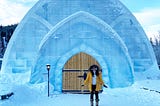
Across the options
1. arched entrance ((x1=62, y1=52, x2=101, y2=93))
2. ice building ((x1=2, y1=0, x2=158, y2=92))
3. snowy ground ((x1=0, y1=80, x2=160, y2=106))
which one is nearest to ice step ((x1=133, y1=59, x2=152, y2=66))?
ice building ((x1=2, y1=0, x2=158, y2=92))

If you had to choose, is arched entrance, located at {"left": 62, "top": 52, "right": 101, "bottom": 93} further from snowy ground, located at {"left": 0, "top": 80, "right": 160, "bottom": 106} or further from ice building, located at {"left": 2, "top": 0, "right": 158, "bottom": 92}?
snowy ground, located at {"left": 0, "top": 80, "right": 160, "bottom": 106}

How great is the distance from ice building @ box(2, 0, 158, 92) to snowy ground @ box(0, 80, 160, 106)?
146 cm

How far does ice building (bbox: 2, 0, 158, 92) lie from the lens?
1733 centimetres

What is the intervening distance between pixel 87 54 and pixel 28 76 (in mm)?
3324

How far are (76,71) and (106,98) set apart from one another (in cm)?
436

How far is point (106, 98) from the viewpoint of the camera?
13.4 m

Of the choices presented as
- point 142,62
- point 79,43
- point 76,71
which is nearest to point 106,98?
point 76,71

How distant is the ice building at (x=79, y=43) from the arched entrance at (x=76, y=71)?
53mm

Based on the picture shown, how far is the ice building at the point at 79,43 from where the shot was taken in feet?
56.9

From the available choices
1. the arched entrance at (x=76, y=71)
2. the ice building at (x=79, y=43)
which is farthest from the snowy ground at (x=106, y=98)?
the arched entrance at (x=76, y=71)

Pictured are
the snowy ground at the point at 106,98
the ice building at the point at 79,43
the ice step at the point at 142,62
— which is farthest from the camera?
the ice step at the point at 142,62

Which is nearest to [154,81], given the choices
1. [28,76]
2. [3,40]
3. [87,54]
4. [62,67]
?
[87,54]

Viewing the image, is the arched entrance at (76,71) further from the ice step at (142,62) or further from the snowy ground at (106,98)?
the ice step at (142,62)

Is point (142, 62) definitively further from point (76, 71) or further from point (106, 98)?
point (106, 98)
